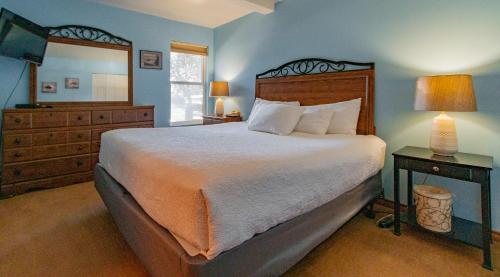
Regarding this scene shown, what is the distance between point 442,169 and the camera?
1.91 meters

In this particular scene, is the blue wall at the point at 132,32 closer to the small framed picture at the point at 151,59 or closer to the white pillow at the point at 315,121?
the small framed picture at the point at 151,59

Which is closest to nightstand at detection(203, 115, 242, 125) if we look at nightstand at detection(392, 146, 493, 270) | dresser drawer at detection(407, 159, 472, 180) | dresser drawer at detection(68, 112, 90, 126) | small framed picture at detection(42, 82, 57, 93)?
dresser drawer at detection(68, 112, 90, 126)

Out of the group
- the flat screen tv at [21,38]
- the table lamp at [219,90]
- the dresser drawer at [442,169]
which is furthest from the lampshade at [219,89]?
the dresser drawer at [442,169]

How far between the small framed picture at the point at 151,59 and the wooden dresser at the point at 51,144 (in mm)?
983

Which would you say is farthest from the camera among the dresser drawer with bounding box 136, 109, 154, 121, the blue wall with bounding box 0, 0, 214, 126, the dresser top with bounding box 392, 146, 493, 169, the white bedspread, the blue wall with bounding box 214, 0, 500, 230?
the dresser drawer with bounding box 136, 109, 154, 121

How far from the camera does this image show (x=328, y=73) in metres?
3.11

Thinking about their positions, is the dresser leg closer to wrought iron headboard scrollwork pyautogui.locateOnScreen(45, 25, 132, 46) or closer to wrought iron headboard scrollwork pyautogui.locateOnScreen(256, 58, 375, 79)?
wrought iron headboard scrollwork pyautogui.locateOnScreen(256, 58, 375, 79)

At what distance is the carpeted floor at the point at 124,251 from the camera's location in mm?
1686

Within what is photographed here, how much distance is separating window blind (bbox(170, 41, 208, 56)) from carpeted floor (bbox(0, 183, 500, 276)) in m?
3.17

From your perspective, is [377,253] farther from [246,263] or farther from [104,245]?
[104,245]

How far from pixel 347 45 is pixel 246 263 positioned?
267 cm

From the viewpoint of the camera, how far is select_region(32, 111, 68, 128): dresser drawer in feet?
9.95

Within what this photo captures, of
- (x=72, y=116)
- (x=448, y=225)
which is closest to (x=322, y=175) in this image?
(x=448, y=225)

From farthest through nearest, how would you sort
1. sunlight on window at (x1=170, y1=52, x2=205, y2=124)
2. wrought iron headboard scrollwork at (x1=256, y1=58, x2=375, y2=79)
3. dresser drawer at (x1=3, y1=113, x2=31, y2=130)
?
sunlight on window at (x1=170, y1=52, x2=205, y2=124)
wrought iron headboard scrollwork at (x1=256, y1=58, x2=375, y2=79)
dresser drawer at (x1=3, y1=113, x2=31, y2=130)
